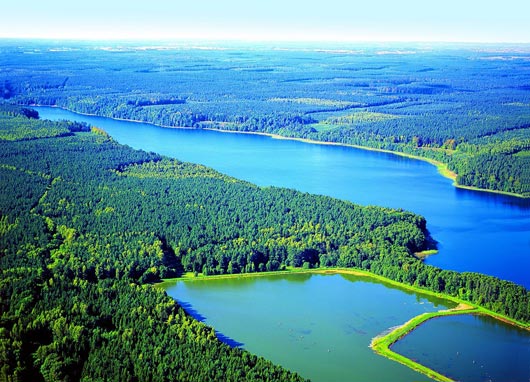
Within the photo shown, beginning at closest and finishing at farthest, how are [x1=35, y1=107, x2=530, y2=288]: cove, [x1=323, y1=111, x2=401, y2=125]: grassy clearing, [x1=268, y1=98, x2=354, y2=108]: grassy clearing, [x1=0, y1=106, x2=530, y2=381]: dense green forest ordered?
1. [x1=0, y1=106, x2=530, y2=381]: dense green forest
2. [x1=35, y1=107, x2=530, y2=288]: cove
3. [x1=323, y1=111, x2=401, y2=125]: grassy clearing
4. [x1=268, y1=98, x2=354, y2=108]: grassy clearing

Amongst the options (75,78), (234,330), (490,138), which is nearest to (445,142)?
(490,138)

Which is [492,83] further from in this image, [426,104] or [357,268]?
[357,268]

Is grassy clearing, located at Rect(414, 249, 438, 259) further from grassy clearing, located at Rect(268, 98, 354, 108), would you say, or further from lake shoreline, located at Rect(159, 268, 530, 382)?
grassy clearing, located at Rect(268, 98, 354, 108)

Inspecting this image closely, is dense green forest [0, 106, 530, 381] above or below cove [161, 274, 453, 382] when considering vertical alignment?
above

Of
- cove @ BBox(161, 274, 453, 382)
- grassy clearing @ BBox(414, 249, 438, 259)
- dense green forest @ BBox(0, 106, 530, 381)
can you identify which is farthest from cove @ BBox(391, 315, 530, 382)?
grassy clearing @ BBox(414, 249, 438, 259)

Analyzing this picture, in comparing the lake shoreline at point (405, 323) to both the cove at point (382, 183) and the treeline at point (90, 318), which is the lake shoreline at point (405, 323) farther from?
the cove at point (382, 183)
